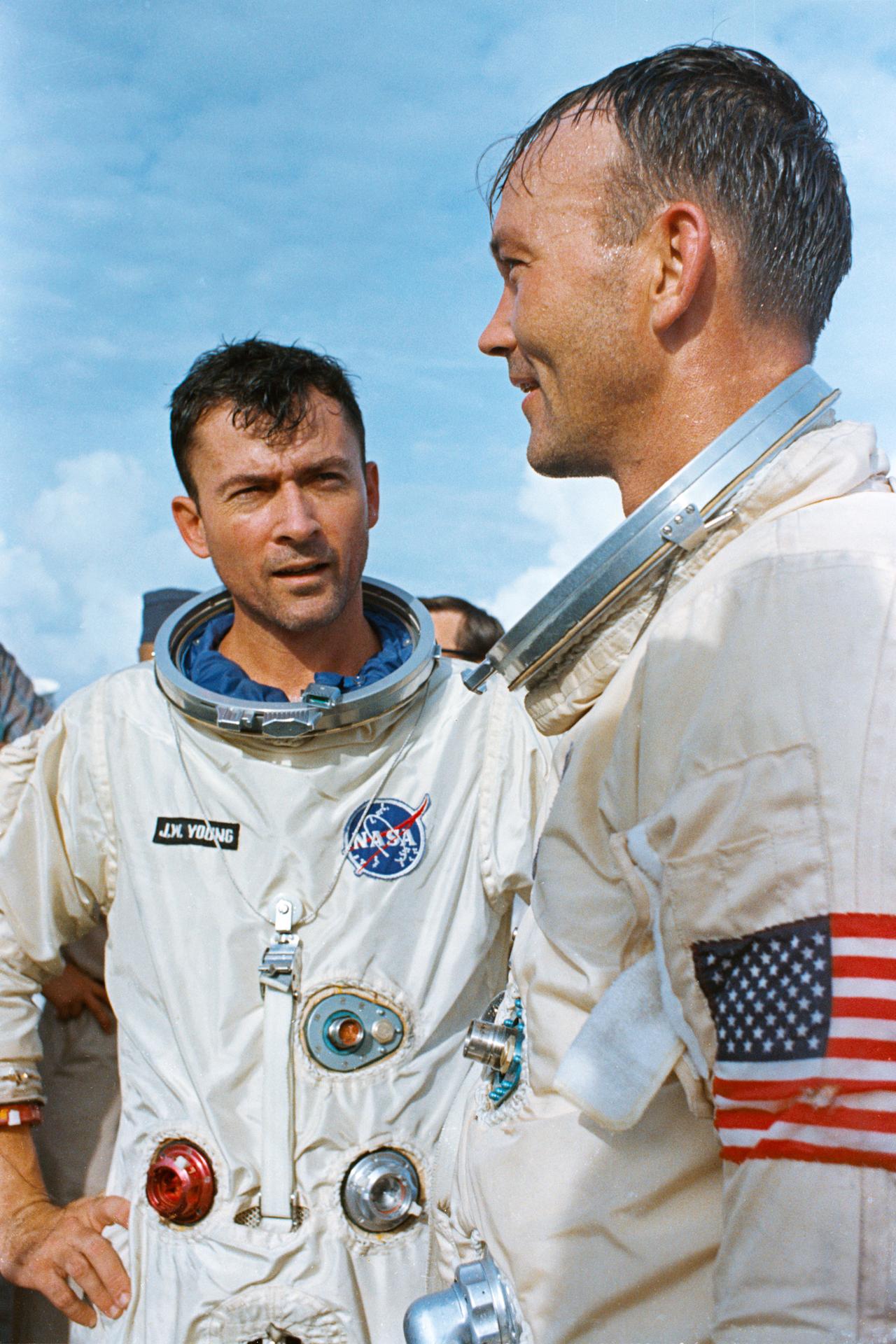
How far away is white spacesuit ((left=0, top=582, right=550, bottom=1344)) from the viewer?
1.96m

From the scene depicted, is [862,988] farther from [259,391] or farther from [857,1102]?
[259,391]

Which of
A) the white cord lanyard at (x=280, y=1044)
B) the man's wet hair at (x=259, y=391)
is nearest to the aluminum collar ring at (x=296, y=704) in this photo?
the white cord lanyard at (x=280, y=1044)

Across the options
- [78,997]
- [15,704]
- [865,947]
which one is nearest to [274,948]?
[78,997]

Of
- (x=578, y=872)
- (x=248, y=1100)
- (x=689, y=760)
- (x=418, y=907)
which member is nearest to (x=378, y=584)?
(x=418, y=907)

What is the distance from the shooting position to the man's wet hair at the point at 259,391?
237 cm

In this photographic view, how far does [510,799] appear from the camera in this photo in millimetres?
2215

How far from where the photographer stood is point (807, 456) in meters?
1.11

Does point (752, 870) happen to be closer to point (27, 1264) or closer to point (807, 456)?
point (807, 456)

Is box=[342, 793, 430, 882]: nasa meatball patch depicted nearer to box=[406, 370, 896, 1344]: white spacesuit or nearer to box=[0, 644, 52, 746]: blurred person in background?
box=[406, 370, 896, 1344]: white spacesuit

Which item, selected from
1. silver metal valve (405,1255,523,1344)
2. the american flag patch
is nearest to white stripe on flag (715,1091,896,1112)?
the american flag patch

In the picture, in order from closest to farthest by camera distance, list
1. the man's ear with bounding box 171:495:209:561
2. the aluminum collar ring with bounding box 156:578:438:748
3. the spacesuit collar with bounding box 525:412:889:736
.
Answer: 1. the spacesuit collar with bounding box 525:412:889:736
2. the aluminum collar ring with bounding box 156:578:438:748
3. the man's ear with bounding box 171:495:209:561

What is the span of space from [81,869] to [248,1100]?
1.92 feet

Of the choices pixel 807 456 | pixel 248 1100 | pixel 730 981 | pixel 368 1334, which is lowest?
pixel 368 1334

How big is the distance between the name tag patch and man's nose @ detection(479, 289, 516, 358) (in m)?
1.10
